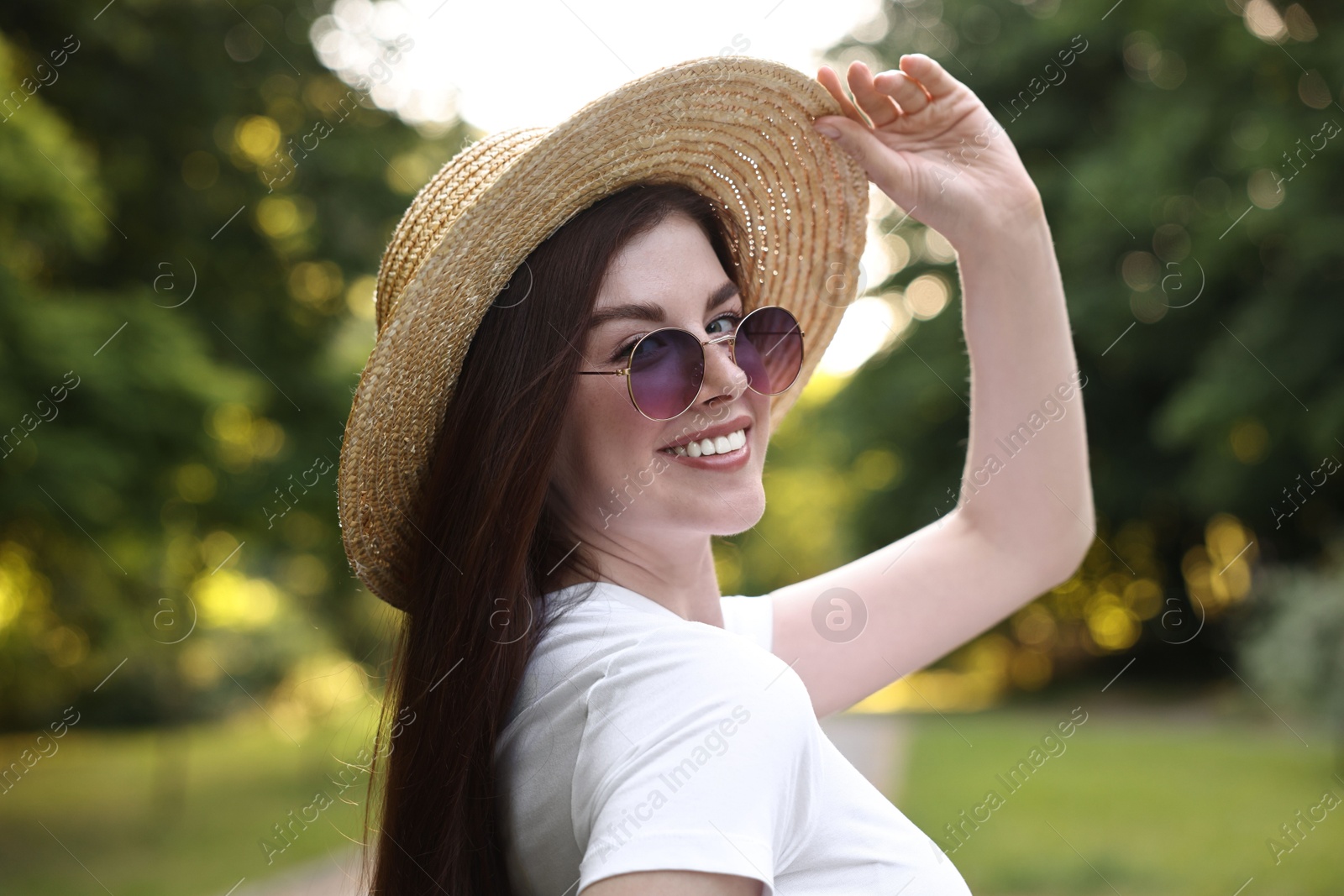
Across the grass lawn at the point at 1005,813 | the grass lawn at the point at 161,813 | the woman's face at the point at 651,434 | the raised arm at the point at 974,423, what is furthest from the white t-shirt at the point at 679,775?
the grass lawn at the point at 161,813

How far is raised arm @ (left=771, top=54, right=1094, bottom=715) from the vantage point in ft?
6.51

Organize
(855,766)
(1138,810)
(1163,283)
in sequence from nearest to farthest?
(855,766)
(1138,810)
(1163,283)

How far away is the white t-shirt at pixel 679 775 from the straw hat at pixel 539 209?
441mm

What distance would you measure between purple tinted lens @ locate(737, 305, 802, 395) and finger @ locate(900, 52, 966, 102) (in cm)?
46

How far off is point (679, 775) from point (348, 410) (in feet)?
34.5

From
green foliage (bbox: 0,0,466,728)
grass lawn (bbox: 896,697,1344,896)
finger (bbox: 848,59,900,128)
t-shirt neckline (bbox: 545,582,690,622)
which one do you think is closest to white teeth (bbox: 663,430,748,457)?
t-shirt neckline (bbox: 545,582,690,622)

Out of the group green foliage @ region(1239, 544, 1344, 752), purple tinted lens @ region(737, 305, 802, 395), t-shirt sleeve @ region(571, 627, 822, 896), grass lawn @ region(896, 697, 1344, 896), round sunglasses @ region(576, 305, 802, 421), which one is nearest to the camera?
t-shirt sleeve @ region(571, 627, 822, 896)

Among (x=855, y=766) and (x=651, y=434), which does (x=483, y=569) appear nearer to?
(x=651, y=434)

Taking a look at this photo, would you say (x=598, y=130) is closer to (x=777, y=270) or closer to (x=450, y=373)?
(x=450, y=373)

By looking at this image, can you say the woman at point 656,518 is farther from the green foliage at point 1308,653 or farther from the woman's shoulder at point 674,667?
the green foliage at point 1308,653

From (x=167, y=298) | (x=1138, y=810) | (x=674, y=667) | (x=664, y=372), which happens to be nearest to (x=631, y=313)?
(x=664, y=372)

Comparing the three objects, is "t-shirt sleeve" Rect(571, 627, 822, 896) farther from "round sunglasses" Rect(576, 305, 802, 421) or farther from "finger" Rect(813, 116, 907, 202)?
"finger" Rect(813, 116, 907, 202)

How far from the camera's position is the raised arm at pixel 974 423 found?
1985 millimetres

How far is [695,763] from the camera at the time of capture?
1212mm
